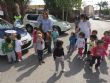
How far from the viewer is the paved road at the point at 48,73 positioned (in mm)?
7457

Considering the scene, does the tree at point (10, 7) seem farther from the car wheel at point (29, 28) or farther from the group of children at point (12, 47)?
the group of children at point (12, 47)

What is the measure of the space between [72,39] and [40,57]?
2126mm

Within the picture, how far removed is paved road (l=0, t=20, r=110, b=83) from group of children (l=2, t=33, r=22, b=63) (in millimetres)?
290

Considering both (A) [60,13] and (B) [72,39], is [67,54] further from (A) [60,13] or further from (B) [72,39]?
(A) [60,13]

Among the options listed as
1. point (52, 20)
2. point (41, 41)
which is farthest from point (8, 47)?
point (52, 20)

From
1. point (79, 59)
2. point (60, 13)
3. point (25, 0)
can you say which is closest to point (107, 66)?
point (79, 59)

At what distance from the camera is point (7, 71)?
8430 millimetres

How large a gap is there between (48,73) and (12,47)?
190 centimetres

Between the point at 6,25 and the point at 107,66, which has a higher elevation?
the point at 6,25

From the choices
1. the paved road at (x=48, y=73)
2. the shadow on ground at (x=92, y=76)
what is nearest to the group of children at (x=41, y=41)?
the paved road at (x=48, y=73)

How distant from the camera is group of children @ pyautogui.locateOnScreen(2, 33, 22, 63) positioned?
9156 millimetres

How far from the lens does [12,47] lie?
9242 mm

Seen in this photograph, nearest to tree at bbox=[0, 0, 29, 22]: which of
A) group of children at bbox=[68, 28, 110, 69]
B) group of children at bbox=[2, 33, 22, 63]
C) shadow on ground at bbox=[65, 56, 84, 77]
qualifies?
group of children at bbox=[68, 28, 110, 69]

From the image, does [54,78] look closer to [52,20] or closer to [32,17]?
[52,20]
